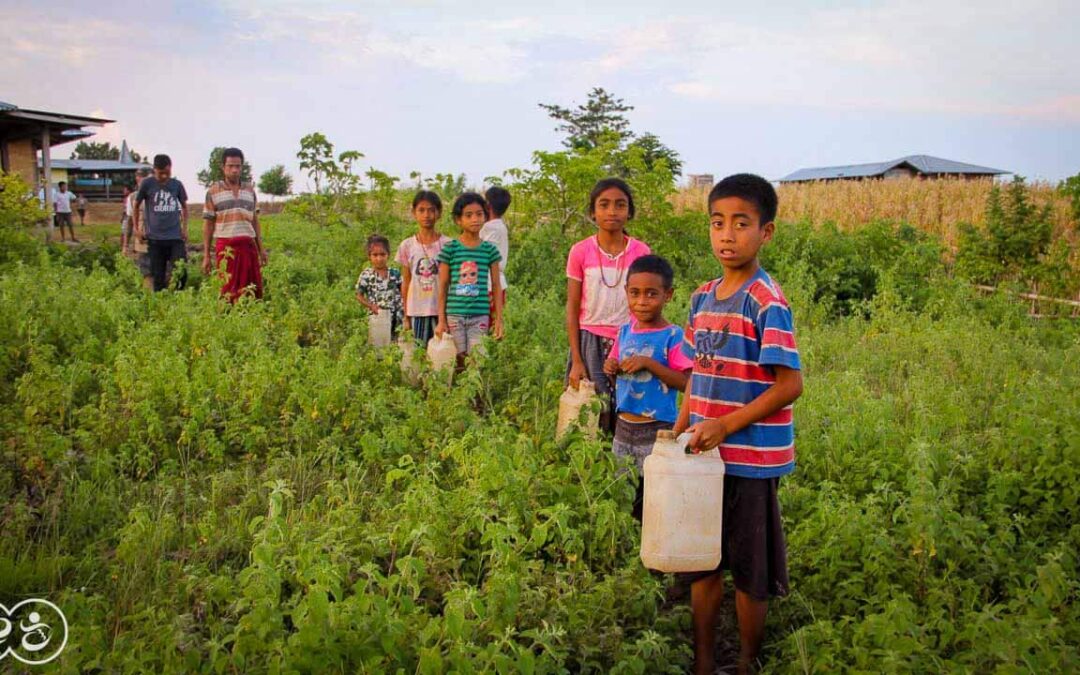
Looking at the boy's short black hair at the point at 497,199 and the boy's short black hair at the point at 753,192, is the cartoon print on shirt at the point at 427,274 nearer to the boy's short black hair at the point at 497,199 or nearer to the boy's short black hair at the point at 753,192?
the boy's short black hair at the point at 497,199

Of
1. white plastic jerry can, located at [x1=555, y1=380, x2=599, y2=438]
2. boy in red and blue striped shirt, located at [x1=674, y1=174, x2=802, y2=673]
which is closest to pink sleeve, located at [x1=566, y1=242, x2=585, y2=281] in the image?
white plastic jerry can, located at [x1=555, y1=380, x2=599, y2=438]

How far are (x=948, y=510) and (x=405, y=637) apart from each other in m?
2.27

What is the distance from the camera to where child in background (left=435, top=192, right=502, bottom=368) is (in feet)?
19.1

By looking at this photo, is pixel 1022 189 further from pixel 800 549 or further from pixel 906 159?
pixel 906 159

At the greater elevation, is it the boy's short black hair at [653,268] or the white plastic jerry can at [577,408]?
the boy's short black hair at [653,268]

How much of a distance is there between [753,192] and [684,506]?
1085 millimetres

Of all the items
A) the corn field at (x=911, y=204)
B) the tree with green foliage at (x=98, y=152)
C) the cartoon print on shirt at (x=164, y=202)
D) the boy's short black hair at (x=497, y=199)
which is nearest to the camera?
the boy's short black hair at (x=497, y=199)

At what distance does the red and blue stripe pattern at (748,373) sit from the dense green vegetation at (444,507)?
60 cm

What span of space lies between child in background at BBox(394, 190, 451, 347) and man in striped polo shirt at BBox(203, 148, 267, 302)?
2.59 metres

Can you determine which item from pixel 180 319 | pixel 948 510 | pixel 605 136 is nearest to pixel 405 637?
pixel 948 510

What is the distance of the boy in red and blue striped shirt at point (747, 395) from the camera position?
9.43 ft

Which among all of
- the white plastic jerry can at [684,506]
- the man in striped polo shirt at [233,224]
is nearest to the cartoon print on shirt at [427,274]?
the man in striped polo shirt at [233,224]

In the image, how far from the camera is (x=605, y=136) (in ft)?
35.9

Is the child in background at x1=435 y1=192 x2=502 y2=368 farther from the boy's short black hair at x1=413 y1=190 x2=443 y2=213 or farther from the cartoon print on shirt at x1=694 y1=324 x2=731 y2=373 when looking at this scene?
the cartoon print on shirt at x1=694 y1=324 x2=731 y2=373
